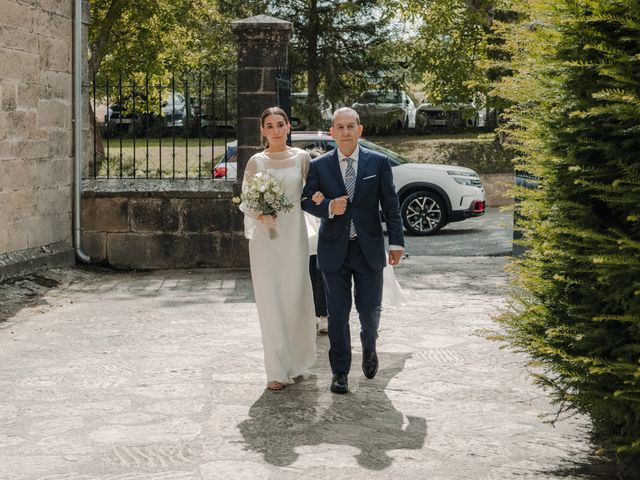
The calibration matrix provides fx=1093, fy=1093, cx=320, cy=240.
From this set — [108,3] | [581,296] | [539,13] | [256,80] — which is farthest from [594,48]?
[108,3]

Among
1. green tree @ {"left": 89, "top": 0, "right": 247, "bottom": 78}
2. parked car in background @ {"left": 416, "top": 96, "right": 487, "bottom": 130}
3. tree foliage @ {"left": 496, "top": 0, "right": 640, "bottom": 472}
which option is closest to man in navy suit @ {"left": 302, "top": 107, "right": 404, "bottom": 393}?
tree foliage @ {"left": 496, "top": 0, "right": 640, "bottom": 472}

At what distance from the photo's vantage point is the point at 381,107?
29.1 m

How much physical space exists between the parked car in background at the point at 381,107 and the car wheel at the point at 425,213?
35.0ft

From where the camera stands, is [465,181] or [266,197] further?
[465,181]

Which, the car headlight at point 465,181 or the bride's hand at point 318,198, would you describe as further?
the car headlight at point 465,181

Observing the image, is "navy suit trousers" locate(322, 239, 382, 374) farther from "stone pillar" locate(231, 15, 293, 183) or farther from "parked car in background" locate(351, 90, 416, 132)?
"parked car in background" locate(351, 90, 416, 132)

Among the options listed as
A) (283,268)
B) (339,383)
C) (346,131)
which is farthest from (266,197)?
(339,383)

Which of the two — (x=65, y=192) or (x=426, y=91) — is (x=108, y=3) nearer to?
(x=426, y=91)

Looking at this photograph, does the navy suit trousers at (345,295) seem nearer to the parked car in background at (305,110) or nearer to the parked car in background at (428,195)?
the parked car in background at (428,195)

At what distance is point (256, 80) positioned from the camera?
42.6 feet

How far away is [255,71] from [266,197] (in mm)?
6035

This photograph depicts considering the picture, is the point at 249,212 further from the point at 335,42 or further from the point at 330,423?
the point at 335,42

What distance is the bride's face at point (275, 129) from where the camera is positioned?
7516 millimetres

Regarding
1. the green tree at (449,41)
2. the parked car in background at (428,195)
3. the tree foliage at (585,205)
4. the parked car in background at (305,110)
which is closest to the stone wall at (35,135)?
the parked car in background at (428,195)
